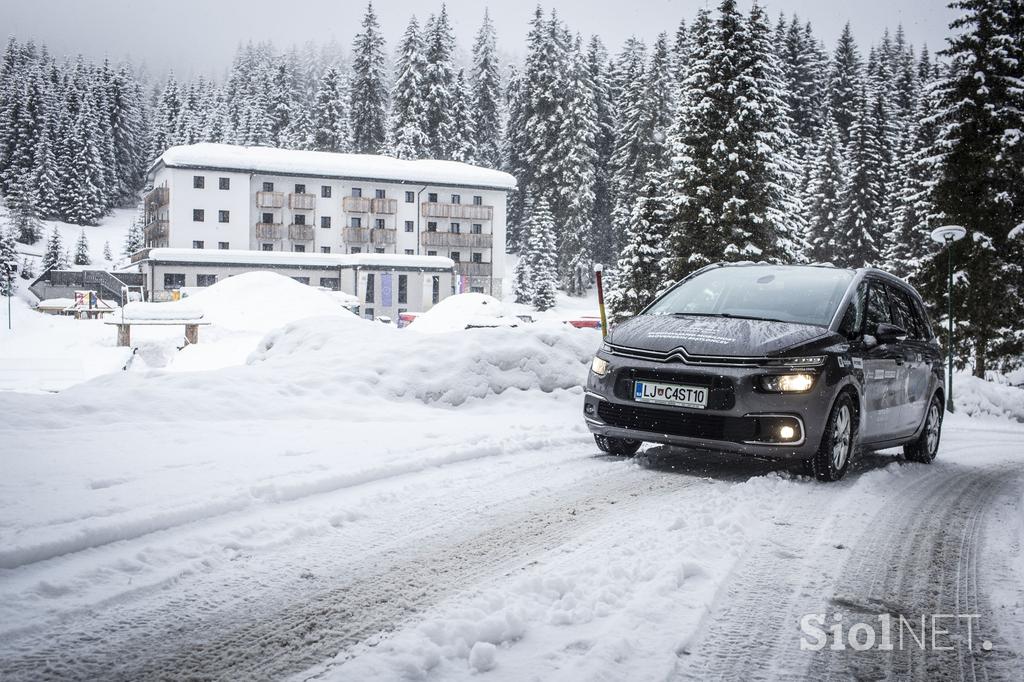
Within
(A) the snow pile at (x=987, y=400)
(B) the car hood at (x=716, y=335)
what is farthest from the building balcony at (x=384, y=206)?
(B) the car hood at (x=716, y=335)

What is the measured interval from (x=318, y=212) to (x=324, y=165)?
3.78 m

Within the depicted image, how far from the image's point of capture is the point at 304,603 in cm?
330

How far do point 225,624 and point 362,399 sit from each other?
6.19 meters

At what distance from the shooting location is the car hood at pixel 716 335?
5977 mm

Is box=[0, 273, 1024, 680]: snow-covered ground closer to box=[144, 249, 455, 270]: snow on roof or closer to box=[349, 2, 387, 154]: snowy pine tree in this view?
box=[144, 249, 455, 270]: snow on roof

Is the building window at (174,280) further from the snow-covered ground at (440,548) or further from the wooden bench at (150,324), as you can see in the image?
the snow-covered ground at (440,548)

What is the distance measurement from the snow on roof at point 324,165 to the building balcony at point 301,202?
1864mm

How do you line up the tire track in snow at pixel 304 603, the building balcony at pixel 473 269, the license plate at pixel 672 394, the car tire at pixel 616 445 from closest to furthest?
the tire track in snow at pixel 304 603
the license plate at pixel 672 394
the car tire at pixel 616 445
the building balcony at pixel 473 269

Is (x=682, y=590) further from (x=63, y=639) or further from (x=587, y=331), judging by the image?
(x=587, y=331)

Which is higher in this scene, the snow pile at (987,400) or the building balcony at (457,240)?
the building balcony at (457,240)

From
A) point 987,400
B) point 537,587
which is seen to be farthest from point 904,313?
point 987,400

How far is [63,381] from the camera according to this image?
22.3 m

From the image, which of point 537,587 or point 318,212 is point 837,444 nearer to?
point 537,587

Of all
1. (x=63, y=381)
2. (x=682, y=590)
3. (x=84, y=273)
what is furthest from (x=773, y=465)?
(x=84, y=273)
